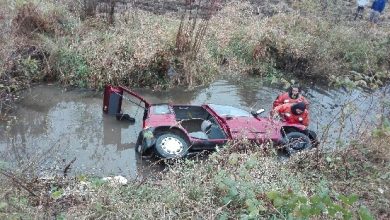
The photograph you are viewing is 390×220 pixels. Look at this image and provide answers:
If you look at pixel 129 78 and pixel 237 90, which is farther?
pixel 237 90

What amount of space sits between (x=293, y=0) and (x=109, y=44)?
1045 centimetres

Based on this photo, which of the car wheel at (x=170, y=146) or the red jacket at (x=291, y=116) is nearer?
the car wheel at (x=170, y=146)

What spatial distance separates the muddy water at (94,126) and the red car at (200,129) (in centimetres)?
50

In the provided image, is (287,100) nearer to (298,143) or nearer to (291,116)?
(291,116)

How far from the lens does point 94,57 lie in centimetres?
1264

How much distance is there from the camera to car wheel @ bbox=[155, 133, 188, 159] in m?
8.80

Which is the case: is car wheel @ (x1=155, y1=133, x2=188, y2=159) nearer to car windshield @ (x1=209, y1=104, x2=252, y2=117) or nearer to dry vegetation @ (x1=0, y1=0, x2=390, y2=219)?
dry vegetation @ (x1=0, y1=0, x2=390, y2=219)

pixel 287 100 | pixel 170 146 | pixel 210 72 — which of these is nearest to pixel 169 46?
pixel 210 72

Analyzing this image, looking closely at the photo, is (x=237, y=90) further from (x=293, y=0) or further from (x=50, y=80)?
(x=293, y=0)

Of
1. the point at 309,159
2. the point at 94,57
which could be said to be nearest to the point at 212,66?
the point at 94,57

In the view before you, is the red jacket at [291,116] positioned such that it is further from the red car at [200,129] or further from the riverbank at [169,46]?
the riverbank at [169,46]

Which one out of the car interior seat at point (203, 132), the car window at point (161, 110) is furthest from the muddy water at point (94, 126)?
the car interior seat at point (203, 132)

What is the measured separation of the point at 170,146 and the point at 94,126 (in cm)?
252

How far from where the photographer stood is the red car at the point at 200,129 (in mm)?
8977
